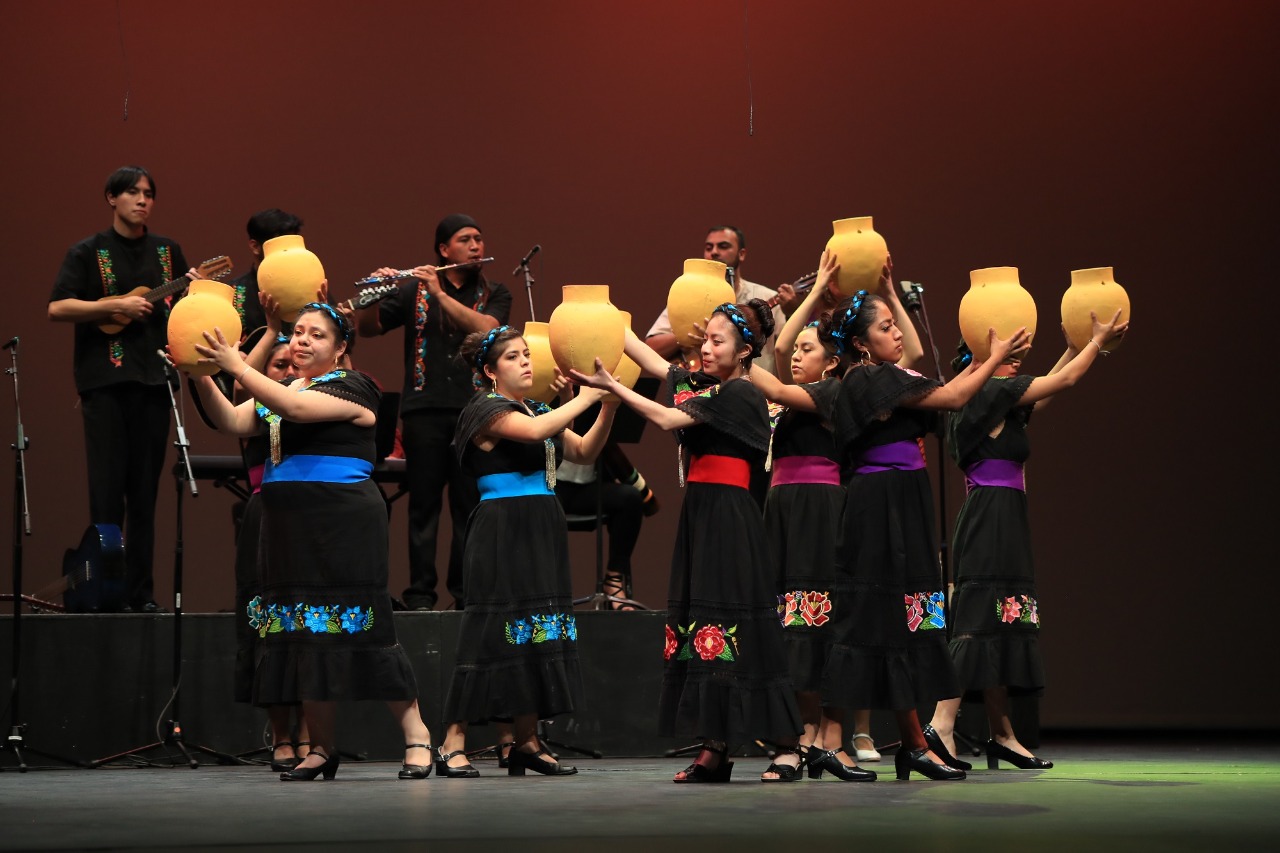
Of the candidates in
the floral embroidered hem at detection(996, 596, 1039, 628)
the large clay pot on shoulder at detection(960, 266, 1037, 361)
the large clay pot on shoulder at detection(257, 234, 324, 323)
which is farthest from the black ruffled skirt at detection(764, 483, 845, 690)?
the large clay pot on shoulder at detection(257, 234, 324, 323)

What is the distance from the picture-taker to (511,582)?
174 inches

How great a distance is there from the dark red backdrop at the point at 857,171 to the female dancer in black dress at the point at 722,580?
2.76m

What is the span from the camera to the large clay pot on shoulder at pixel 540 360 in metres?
4.47

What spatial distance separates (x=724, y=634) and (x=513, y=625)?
27.3 inches

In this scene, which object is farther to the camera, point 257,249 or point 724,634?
point 257,249

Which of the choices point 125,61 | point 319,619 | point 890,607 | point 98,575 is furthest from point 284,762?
point 125,61

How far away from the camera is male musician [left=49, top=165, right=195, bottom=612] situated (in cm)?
548

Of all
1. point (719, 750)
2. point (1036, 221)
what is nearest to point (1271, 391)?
point (1036, 221)

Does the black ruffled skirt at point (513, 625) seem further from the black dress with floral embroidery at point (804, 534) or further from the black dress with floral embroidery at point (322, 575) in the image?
the black dress with floral embroidery at point (804, 534)

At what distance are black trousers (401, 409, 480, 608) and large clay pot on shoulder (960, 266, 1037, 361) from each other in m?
1.98

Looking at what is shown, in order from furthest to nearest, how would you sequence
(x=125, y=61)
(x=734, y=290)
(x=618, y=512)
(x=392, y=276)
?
1. (x=125, y=61)
2. (x=618, y=512)
3. (x=734, y=290)
4. (x=392, y=276)

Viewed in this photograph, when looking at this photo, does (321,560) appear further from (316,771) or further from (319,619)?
(316,771)

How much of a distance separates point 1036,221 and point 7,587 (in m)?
4.80

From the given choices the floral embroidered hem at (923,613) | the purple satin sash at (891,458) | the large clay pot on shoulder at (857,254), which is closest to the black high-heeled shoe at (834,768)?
the floral embroidered hem at (923,613)
